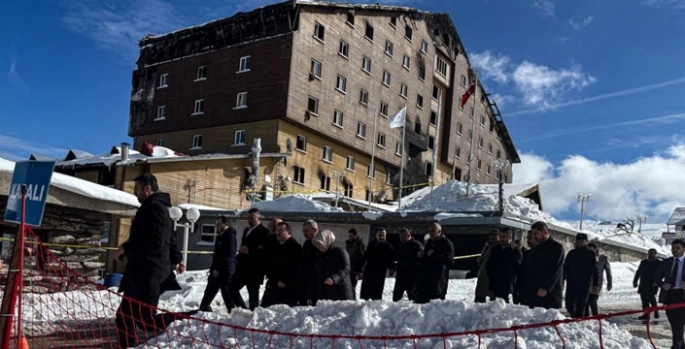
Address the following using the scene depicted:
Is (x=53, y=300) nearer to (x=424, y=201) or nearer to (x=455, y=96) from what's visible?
(x=424, y=201)

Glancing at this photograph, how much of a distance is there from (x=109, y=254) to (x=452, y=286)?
1391cm

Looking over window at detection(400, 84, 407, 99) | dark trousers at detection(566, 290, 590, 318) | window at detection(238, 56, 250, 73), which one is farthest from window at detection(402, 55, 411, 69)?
dark trousers at detection(566, 290, 590, 318)

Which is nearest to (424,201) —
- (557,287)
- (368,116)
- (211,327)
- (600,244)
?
(600,244)

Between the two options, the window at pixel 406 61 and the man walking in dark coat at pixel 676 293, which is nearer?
the man walking in dark coat at pixel 676 293

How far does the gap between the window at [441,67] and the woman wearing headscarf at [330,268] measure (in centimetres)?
3466

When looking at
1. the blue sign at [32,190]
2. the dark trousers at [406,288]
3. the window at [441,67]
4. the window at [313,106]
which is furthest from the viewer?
the window at [441,67]

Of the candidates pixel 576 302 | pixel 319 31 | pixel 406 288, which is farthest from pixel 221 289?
pixel 319 31

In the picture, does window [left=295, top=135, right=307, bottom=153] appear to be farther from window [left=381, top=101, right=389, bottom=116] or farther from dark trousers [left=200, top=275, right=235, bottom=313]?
dark trousers [left=200, top=275, right=235, bottom=313]

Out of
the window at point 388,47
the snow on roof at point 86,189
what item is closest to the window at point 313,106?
the window at point 388,47

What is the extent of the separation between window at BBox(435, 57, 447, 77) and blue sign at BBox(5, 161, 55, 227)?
37.3 m

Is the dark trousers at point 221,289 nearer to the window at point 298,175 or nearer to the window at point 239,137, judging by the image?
the window at point 298,175

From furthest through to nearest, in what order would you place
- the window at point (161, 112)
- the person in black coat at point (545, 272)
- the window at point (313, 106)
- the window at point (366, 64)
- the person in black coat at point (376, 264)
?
the window at point (161, 112) → the window at point (366, 64) → the window at point (313, 106) → the person in black coat at point (376, 264) → the person in black coat at point (545, 272)

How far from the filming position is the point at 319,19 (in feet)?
99.5

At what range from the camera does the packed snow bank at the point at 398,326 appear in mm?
5965
